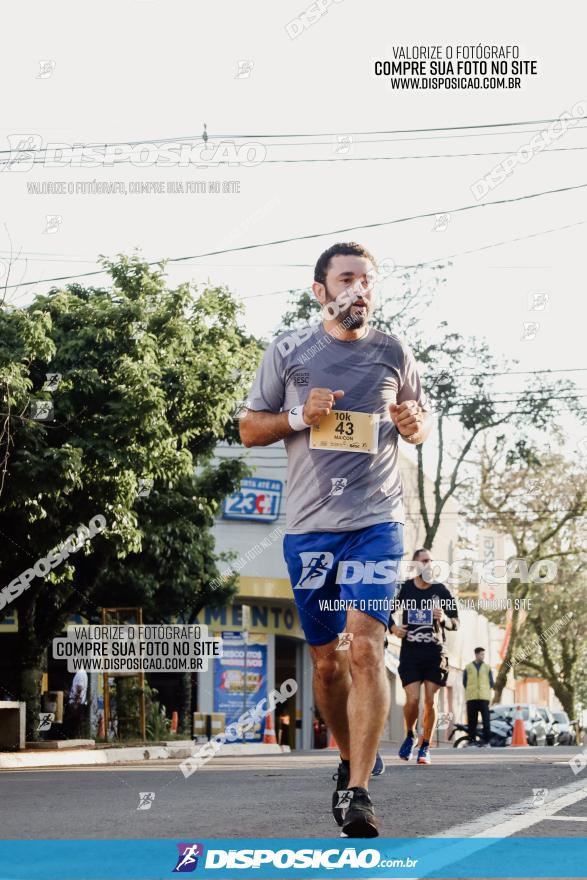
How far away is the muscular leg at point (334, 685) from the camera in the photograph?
5848mm

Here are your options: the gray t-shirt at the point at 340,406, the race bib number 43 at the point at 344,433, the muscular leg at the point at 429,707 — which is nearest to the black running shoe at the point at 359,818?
the gray t-shirt at the point at 340,406

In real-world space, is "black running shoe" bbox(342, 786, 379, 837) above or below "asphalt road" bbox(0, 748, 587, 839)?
above

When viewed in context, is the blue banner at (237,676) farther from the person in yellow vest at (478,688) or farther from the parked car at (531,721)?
the person in yellow vest at (478,688)

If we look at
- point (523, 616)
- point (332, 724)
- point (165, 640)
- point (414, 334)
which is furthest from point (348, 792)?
point (523, 616)

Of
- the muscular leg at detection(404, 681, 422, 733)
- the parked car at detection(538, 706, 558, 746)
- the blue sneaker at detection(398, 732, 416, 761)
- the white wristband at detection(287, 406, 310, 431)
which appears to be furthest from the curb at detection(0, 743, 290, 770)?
the parked car at detection(538, 706, 558, 746)

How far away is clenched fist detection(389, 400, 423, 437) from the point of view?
5.72 m

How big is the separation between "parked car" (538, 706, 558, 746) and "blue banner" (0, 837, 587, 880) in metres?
35.6

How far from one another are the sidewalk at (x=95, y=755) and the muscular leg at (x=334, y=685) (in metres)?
10.6

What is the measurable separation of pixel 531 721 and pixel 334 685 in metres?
33.8

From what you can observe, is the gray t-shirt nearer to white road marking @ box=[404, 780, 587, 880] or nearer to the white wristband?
the white wristband

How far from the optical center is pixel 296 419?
570 centimetres

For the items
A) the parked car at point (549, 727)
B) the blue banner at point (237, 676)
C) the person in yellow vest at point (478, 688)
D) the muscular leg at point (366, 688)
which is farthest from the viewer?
the parked car at point (549, 727)

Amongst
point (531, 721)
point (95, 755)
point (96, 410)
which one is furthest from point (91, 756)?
point (531, 721)

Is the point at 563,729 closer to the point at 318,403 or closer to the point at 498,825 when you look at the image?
the point at 498,825
